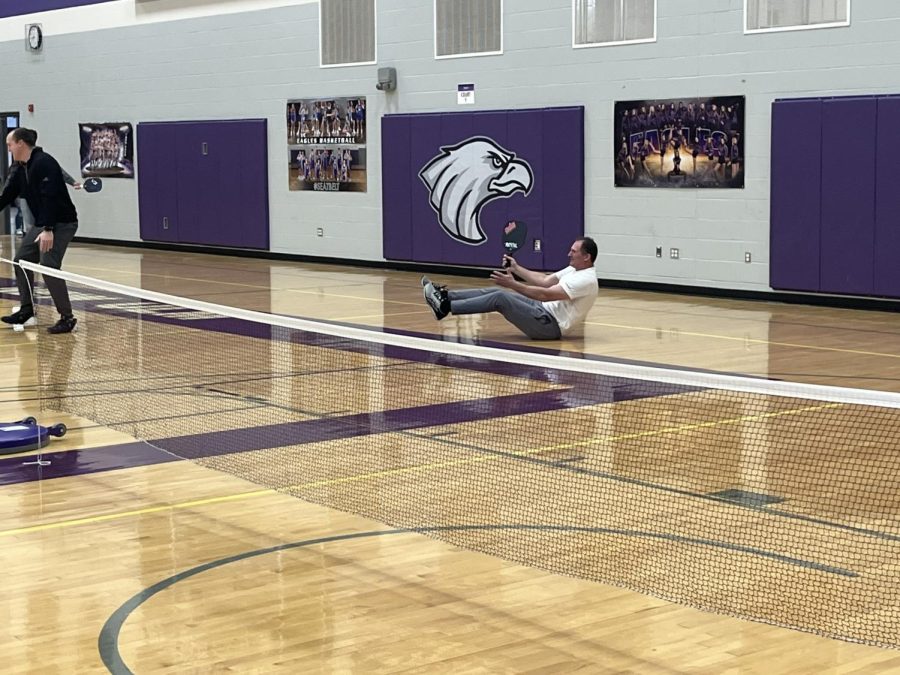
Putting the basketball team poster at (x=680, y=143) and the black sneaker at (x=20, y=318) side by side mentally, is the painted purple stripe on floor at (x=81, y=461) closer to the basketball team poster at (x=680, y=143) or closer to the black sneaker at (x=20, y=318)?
the black sneaker at (x=20, y=318)

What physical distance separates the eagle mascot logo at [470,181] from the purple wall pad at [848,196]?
5.09 meters

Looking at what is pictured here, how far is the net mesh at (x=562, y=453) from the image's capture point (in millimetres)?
5715

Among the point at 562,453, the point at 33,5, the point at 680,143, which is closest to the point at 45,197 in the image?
the point at 562,453

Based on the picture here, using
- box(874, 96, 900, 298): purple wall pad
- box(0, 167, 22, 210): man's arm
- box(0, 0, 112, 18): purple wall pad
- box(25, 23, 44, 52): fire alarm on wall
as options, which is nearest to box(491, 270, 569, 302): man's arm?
box(0, 167, 22, 210): man's arm

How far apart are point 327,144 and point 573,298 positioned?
12.0 metres

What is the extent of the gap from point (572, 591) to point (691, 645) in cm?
76

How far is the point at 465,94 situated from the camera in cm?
2164

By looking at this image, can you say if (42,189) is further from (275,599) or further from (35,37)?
(35,37)

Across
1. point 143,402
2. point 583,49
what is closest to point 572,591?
point 143,402

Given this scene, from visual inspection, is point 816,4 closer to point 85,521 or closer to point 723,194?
point 723,194

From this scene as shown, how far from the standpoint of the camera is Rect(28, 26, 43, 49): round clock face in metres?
31.3

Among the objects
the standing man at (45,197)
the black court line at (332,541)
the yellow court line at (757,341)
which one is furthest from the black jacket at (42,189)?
the black court line at (332,541)

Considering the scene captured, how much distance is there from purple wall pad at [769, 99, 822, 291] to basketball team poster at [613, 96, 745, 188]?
2.10ft

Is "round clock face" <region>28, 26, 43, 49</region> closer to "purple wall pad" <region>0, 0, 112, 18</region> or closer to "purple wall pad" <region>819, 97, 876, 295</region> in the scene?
"purple wall pad" <region>0, 0, 112, 18</region>
